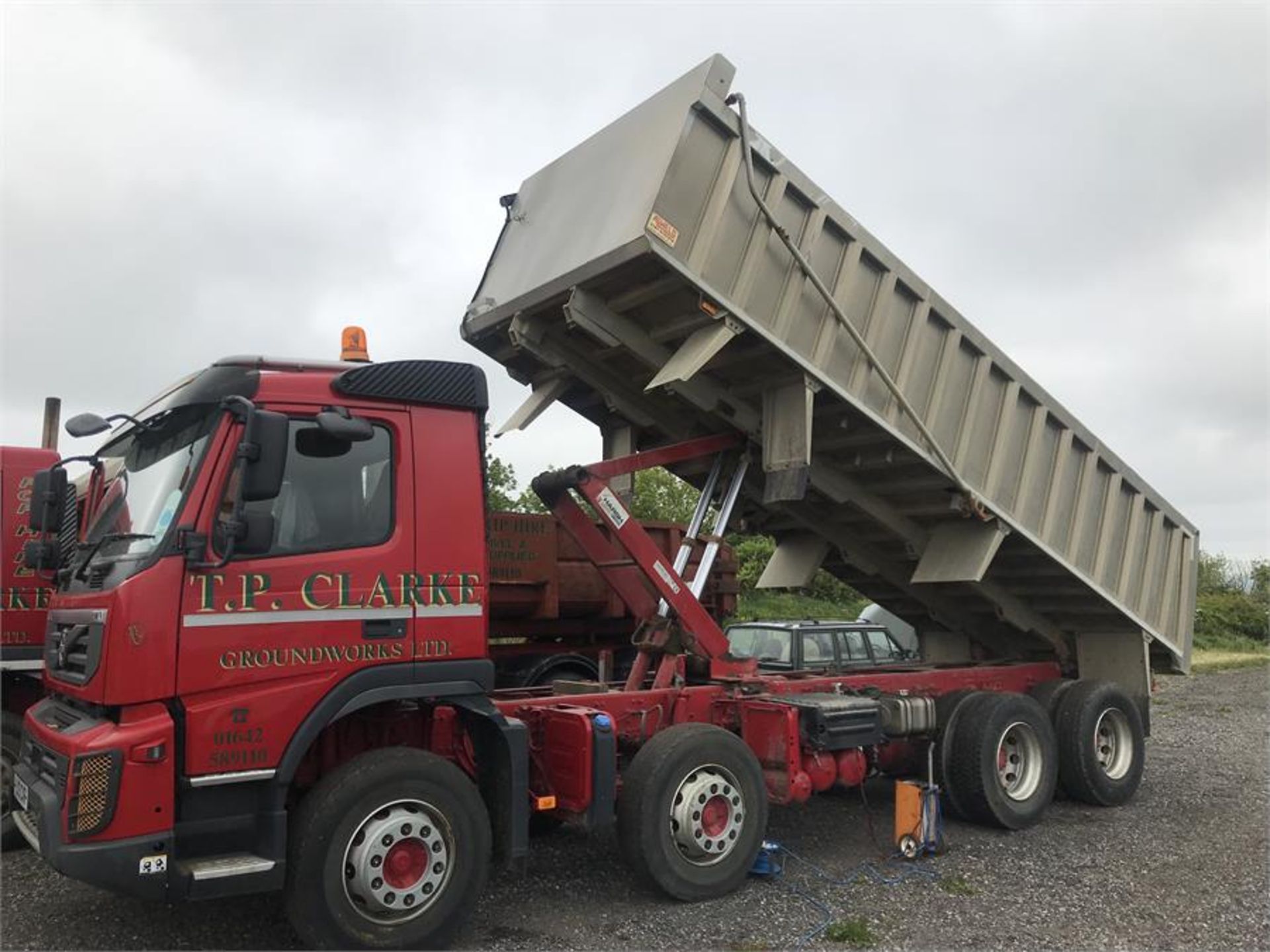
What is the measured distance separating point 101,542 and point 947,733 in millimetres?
5740

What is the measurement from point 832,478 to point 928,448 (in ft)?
2.62

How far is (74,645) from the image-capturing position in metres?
4.49

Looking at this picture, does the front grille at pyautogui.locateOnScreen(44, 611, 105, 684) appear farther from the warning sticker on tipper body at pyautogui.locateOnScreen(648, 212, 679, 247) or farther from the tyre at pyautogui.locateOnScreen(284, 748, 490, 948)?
the warning sticker on tipper body at pyautogui.locateOnScreen(648, 212, 679, 247)

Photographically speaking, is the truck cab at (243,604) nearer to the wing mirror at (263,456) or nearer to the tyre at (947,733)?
the wing mirror at (263,456)

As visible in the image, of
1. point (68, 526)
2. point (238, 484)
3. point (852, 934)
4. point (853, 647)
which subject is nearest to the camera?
point (238, 484)

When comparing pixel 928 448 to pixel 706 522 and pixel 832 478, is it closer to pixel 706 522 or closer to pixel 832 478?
pixel 832 478

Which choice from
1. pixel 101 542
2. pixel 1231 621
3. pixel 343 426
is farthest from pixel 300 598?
pixel 1231 621

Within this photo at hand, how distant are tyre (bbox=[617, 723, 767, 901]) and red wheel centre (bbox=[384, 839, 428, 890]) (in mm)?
1328

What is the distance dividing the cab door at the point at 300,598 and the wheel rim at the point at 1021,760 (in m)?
4.94

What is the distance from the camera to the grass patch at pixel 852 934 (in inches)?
198

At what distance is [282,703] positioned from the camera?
14.7 ft

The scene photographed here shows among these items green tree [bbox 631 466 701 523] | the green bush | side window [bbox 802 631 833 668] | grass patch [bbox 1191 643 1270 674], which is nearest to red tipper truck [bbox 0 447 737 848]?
side window [bbox 802 631 833 668]

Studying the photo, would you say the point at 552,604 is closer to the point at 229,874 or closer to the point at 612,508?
the point at 612,508

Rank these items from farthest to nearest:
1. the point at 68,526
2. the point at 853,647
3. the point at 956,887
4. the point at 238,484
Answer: the point at 853,647
the point at 956,887
the point at 68,526
the point at 238,484
